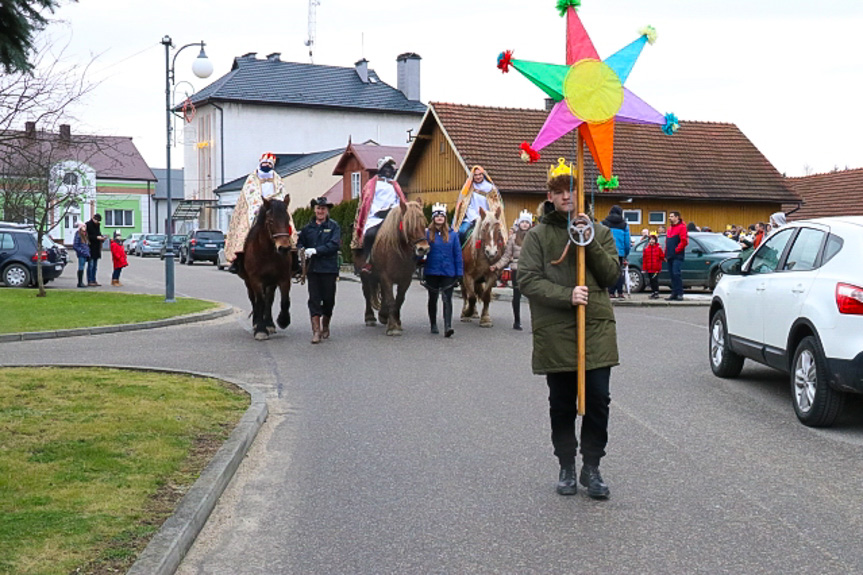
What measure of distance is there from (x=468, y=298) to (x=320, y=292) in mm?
3460

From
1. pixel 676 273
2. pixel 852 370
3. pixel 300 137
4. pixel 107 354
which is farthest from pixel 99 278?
pixel 300 137

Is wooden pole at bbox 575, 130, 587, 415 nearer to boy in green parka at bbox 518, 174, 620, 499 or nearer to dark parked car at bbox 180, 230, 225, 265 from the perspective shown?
boy in green parka at bbox 518, 174, 620, 499

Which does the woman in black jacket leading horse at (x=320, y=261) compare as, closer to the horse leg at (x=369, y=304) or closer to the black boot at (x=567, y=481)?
the horse leg at (x=369, y=304)

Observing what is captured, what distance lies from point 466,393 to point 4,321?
1070 centimetres

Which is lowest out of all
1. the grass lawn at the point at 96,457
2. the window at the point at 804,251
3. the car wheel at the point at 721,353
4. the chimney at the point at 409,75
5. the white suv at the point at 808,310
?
the grass lawn at the point at 96,457

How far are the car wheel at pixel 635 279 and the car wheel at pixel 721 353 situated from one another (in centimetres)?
1512

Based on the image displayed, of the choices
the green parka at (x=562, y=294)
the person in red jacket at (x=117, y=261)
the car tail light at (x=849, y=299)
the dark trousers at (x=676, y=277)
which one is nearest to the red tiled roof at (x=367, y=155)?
the person in red jacket at (x=117, y=261)

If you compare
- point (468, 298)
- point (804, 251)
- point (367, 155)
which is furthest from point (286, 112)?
point (804, 251)

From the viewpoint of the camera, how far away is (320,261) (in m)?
15.3

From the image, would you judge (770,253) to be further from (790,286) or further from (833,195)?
(833,195)

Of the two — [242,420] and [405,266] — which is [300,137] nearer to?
[405,266]

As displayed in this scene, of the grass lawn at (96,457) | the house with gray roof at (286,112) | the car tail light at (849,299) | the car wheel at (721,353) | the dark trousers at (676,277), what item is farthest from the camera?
the house with gray roof at (286,112)

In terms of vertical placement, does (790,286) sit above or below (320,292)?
above

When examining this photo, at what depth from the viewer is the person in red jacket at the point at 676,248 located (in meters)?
23.5
